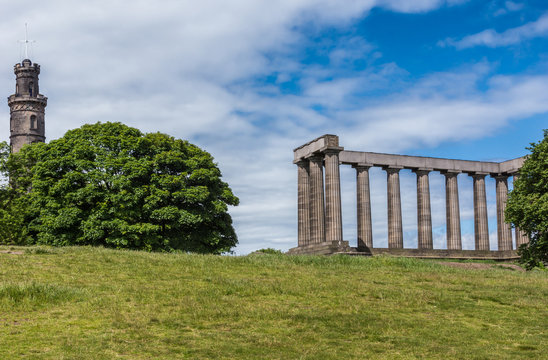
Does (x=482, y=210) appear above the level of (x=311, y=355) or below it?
above

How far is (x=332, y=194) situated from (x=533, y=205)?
23.0 meters

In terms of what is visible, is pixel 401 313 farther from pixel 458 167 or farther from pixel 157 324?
pixel 458 167

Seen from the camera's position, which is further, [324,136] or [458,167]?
[458,167]

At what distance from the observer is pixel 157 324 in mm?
23734

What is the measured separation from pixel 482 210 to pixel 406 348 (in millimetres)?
69387

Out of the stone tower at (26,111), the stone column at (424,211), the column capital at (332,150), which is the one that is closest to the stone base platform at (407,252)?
the stone column at (424,211)

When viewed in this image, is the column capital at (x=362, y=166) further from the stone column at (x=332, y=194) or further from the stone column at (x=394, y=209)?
the stone column at (x=332, y=194)

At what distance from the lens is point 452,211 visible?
83.5m

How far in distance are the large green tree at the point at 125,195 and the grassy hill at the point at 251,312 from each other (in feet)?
61.6

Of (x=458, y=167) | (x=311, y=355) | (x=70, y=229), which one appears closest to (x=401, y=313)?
(x=311, y=355)

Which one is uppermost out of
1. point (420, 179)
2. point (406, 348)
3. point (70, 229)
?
point (420, 179)

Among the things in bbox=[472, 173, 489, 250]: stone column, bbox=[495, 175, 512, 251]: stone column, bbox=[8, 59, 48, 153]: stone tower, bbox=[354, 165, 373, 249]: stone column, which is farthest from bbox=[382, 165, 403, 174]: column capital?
bbox=[8, 59, 48, 153]: stone tower

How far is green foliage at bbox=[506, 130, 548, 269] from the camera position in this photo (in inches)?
2147

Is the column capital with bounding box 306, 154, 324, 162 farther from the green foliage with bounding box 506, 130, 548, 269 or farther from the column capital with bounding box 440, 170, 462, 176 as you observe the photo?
the green foliage with bounding box 506, 130, 548, 269
